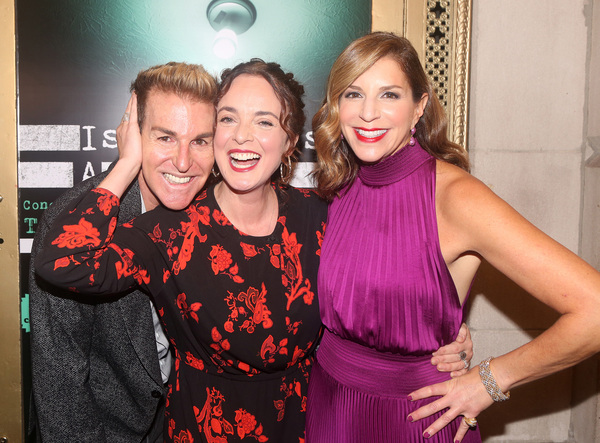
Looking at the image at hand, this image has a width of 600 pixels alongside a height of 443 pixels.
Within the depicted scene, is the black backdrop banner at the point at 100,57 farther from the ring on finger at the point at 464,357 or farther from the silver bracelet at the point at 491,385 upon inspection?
the silver bracelet at the point at 491,385

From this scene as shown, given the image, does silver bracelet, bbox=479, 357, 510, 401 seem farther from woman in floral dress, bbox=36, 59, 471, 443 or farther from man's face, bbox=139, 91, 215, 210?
man's face, bbox=139, 91, 215, 210

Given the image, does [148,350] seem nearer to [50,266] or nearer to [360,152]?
[50,266]

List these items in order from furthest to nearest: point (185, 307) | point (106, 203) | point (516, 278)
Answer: point (185, 307) → point (106, 203) → point (516, 278)

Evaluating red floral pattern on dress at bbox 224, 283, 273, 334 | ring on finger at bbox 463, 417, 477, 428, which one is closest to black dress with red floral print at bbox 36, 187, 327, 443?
red floral pattern on dress at bbox 224, 283, 273, 334

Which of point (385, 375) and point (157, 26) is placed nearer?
point (385, 375)

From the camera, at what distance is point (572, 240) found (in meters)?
2.60

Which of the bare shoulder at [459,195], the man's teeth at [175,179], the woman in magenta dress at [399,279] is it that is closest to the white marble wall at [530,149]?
the woman in magenta dress at [399,279]

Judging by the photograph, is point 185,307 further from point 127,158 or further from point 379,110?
point 379,110

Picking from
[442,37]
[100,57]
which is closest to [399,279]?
[442,37]

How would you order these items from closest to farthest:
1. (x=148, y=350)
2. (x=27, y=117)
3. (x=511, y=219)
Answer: (x=511, y=219) → (x=148, y=350) → (x=27, y=117)

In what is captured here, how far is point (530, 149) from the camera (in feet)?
8.34

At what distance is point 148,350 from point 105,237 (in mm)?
577

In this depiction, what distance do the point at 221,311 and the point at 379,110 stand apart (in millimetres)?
941

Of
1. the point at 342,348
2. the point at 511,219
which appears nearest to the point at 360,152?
the point at 511,219
